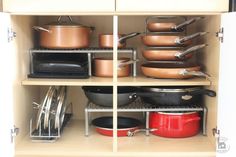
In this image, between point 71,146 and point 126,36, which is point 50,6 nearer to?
point 126,36

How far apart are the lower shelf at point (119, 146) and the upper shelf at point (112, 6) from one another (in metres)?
0.60

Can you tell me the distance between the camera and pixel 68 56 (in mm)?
1812

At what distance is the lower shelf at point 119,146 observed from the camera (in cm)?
155

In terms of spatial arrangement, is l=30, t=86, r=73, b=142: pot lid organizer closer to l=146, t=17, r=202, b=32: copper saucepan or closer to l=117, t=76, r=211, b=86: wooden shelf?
l=117, t=76, r=211, b=86: wooden shelf

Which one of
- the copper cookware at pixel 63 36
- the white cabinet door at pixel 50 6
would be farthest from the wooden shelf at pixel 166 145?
the white cabinet door at pixel 50 6

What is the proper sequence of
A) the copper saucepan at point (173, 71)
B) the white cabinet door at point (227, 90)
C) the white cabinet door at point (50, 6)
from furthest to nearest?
the copper saucepan at point (173, 71)
the white cabinet door at point (50, 6)
the white cabinet door at point (227, 90)

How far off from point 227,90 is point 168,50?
37 cm

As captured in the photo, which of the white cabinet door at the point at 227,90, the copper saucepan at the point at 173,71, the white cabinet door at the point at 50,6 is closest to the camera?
the white cabinet door at the point at 227,90

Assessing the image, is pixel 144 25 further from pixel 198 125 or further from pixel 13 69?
pixel 13 69

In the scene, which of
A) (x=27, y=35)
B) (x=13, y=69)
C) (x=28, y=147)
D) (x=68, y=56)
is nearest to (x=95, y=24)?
(x=68, y=56)

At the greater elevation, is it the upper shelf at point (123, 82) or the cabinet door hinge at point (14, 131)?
the upper shelf at point (123, 82)

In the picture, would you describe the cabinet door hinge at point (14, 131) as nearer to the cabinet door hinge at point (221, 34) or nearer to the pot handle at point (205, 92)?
the pot handle at point (205, 92)

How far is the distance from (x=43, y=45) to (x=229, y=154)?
99 centimetres

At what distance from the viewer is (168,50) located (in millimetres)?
1659
